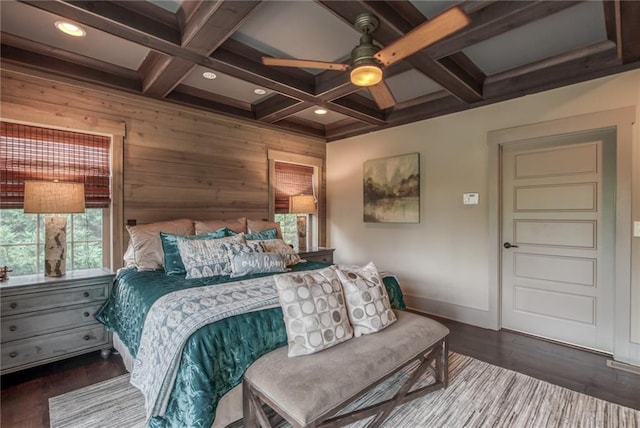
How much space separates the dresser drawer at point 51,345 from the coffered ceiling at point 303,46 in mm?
2307

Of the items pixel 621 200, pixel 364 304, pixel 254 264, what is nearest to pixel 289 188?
pixel 254 264

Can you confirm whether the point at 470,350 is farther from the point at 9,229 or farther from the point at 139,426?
the point at 9,229

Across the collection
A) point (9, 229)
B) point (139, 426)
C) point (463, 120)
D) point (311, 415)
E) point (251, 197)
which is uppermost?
point (463, 120)

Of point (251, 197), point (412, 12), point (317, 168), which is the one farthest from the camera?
point (317, 168)

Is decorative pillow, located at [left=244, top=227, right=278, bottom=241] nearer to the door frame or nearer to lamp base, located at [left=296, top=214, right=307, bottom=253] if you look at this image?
lamp base, located at [left=296, top=214, right=307, bottom=253]

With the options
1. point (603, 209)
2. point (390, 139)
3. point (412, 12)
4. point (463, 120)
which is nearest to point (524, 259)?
point (603, 209)

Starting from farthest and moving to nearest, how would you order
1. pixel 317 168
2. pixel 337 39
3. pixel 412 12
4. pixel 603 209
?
pixel 317 168, pixel 603 209, pixel 337 39, pixel 412 12

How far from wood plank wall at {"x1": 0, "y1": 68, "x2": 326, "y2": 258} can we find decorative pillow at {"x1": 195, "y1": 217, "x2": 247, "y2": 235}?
456 millimetres

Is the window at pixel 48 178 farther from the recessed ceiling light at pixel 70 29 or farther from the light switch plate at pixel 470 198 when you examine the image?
the light switch plate at pixel 470 198

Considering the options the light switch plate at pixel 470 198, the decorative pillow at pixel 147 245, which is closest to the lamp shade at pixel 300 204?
the decorative pillow at pixel 147 245

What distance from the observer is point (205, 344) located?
5.52 ft

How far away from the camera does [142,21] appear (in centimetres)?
224

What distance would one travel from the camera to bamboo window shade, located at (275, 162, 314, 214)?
15.4 feet

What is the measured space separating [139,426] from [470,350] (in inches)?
109
